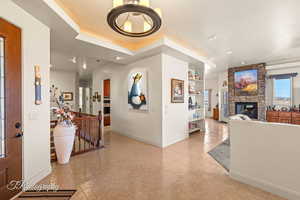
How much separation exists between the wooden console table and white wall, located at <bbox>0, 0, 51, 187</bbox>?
7.85 meters

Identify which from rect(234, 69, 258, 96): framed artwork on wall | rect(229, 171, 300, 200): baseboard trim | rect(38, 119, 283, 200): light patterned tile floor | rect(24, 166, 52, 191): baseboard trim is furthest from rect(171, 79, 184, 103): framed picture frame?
rect(234, 69, 258, 96): framed artwork on wall

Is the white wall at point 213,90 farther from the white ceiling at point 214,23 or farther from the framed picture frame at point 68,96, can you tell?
the framed picture frame at point 68,96

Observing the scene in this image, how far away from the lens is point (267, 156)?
6.32 feet

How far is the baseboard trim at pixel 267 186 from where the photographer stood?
1756 mm

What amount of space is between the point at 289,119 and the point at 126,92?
6550mm

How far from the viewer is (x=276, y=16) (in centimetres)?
255

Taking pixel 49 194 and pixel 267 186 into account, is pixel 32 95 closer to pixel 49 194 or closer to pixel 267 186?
pixel 49 194

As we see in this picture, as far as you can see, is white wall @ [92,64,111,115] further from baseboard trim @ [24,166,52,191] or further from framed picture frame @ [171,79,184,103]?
baseboard trim @ [24,166,52,191]

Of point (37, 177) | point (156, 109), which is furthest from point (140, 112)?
point (37, 177)

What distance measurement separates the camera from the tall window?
228 inches

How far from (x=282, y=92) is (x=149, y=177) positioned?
23.1ft

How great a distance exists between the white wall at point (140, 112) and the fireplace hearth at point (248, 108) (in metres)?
5.20

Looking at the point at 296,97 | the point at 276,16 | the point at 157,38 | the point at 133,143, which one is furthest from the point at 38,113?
the point at 296,97

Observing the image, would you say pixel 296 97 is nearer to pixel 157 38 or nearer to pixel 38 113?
pixel 157 38
